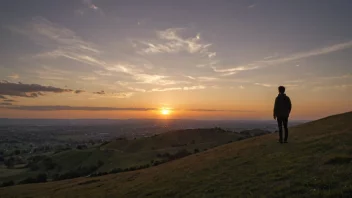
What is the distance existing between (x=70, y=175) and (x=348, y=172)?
284 feet

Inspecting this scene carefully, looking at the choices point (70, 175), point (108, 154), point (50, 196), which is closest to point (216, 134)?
point (108, 154)

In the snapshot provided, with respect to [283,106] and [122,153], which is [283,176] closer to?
[283,106]

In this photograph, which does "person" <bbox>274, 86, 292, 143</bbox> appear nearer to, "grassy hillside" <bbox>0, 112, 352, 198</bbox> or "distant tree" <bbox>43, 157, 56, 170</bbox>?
"grassy hillside" <bbox>0, 112, 352, 198</bbox>

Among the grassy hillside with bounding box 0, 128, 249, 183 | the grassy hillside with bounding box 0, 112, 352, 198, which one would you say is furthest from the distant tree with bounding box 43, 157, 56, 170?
the grassy hillside with bounding box 0, 112, 352, 198

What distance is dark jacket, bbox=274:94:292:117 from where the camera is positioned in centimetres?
2300

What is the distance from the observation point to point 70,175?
8650 cm

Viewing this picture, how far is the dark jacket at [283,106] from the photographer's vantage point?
23.0m

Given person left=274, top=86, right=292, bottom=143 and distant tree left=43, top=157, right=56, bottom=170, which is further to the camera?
distant tree left=43, top=157, right=56, bottom=170

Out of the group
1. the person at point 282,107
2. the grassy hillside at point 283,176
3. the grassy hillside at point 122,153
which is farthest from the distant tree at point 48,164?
the person at point 282,107

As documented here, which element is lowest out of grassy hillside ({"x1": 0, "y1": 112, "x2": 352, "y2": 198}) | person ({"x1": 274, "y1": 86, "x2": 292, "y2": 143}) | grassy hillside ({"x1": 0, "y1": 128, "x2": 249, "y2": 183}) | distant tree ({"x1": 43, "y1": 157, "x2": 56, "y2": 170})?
distant tree ({"x1": 43, "y1": 157, "x2": 56, "y2": 170})

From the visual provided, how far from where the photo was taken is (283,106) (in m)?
23.0

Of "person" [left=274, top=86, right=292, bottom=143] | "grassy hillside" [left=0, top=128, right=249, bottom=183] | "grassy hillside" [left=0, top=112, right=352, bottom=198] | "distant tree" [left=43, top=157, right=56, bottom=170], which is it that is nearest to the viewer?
"grassy hillside" [left=0, top=112, right=352, bottom=198]

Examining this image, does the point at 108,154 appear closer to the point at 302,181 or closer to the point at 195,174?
the point at 195,174

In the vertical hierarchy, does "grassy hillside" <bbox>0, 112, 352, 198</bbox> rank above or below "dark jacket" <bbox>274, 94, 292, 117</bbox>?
below
